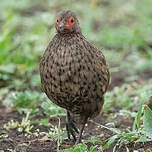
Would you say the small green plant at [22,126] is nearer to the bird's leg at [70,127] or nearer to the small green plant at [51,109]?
the small green plant at [51,109]

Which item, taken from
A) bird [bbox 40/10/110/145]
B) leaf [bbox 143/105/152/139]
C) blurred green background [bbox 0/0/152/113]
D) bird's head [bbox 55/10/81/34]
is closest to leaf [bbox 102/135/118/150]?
leaf [bbox 143/105/152/139]

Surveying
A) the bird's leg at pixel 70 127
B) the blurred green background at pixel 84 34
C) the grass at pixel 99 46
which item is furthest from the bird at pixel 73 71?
the blurred green background at pixel 84 34

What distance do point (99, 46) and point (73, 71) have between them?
157 inches

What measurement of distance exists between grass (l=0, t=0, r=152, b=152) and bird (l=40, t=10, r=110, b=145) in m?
0.35

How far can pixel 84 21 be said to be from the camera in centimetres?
850

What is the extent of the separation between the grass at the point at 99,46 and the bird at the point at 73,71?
0.35 m

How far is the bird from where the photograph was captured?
370cm

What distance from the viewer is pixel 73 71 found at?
3.68 metres

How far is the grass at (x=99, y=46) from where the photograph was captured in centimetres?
451

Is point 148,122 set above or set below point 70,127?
above

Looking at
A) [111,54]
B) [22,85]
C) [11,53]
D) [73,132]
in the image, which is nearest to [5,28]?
[11,53]

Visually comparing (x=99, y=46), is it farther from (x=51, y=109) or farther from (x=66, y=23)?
(x=66, y=23)

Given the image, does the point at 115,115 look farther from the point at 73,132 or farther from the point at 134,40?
the point at 134,40

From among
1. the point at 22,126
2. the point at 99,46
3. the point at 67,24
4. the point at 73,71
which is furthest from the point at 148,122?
the point at 99,46
